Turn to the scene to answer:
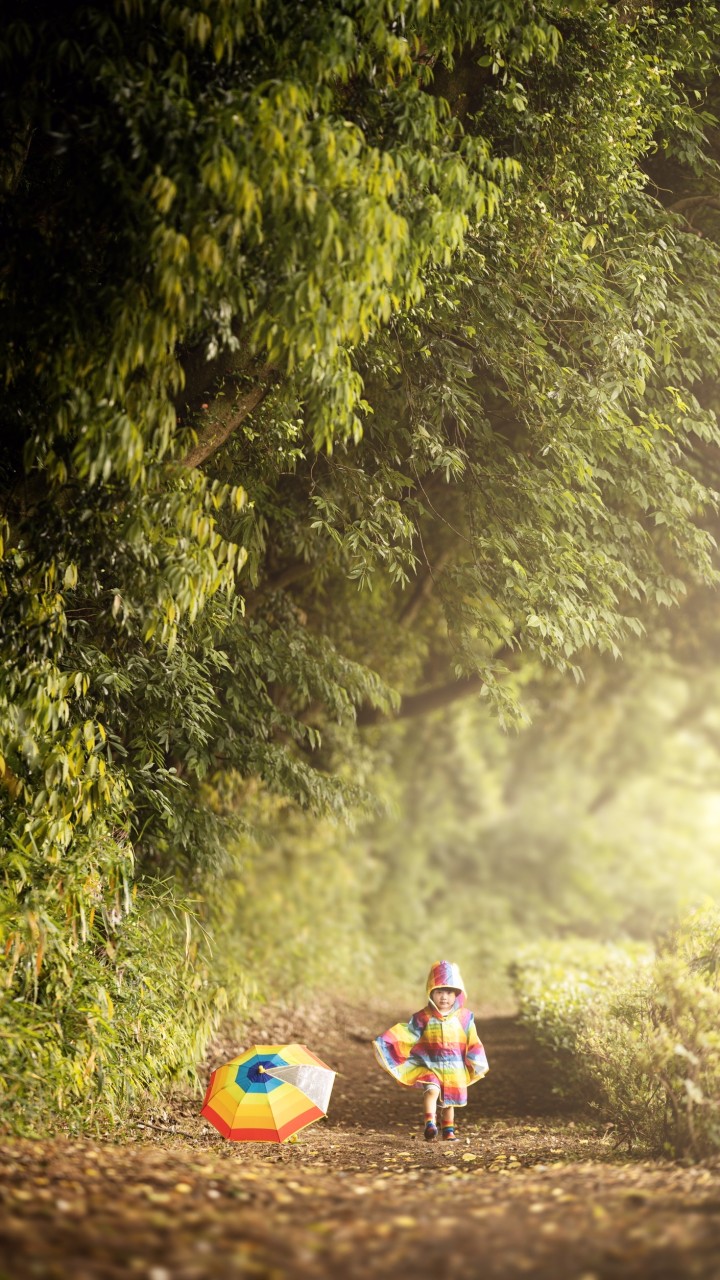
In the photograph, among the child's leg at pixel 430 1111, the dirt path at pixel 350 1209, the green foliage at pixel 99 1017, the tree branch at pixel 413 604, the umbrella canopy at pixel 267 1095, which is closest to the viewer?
the dirt path at pixel 350 1209

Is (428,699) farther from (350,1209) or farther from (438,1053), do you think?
(350,1209)

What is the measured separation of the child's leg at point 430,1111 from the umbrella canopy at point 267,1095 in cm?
89

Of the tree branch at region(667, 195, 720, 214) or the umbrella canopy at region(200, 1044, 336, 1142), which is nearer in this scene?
the umbrella canopy at region(200, 1044, 336, 1142)

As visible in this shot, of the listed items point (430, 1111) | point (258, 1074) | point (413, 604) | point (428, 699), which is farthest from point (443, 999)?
point (428, 699)

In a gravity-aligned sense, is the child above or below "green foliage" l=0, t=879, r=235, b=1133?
below

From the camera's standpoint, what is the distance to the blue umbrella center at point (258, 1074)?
517 centimetres

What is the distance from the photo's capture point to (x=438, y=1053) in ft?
19.3

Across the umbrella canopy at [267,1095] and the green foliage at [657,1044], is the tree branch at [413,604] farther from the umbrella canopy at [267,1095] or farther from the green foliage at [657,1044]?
the umbrella canopy at [267,1095]

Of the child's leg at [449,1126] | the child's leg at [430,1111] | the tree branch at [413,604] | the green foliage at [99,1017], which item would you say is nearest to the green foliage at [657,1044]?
the child's leg at [449,1126]

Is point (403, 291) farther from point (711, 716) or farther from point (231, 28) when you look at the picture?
point (711, 716)

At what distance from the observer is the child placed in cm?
586

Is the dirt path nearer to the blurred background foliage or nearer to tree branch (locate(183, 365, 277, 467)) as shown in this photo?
the blurred background foliage

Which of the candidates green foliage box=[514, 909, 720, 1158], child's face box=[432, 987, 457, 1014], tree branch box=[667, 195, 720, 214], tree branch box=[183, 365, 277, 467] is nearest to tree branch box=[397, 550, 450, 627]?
tree branch box=[667, 195, 720, 214]

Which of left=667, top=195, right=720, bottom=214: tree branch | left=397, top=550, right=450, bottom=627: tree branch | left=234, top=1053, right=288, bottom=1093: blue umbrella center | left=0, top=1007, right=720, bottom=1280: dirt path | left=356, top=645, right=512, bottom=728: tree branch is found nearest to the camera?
left=0, top=1007, right=720, bottom=1280: dirt path
